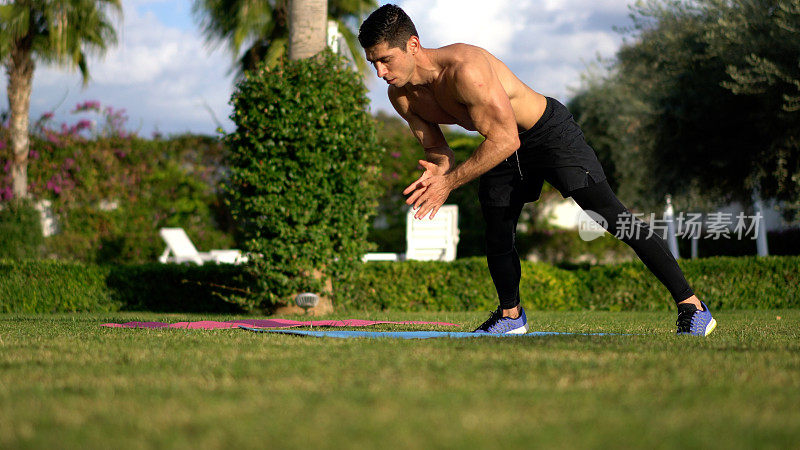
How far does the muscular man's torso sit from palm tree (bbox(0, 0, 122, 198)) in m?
11.3

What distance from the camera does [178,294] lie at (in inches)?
351

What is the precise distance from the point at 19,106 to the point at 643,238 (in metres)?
12.7

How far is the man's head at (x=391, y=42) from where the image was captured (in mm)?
4105

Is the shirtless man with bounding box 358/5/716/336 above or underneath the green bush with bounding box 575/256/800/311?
above

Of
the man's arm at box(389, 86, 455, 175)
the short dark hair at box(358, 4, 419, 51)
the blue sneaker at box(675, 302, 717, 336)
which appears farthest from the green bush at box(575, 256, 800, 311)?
the short dark hair at box(358, 4, 419, 51)

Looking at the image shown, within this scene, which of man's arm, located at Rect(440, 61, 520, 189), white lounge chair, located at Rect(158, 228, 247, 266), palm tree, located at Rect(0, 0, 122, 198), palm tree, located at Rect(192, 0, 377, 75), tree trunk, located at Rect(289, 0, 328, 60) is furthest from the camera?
palm tree, located at Rect(192, 0, 377, 75)

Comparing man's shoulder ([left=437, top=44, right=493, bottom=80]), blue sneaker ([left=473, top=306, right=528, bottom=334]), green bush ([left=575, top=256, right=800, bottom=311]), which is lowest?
blue sneaker ([left=473, top=306, right=528, bottom=334])

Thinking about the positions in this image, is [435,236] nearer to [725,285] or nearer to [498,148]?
[725,285]

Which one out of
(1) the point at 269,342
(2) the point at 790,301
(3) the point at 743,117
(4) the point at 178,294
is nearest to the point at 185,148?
(4) the point at 178,294

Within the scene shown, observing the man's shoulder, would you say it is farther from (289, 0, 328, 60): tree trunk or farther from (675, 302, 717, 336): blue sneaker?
(289, 0, 328, 60): tree trunk

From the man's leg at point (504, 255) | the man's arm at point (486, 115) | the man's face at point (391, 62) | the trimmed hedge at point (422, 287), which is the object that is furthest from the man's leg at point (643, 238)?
the trimmed hedge at point (422, 287)

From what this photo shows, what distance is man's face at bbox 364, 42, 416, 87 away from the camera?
13.6 feet

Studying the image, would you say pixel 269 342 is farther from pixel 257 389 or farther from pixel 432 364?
pixel 257 389

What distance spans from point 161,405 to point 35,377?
798mm
